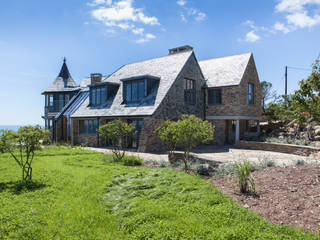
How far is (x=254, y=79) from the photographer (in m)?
22.3

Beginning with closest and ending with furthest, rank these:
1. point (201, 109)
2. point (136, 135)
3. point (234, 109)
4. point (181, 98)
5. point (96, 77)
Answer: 1. point (136, 135)
2. point (181, 98)
3. point (234, 109)
4. point (201, 109)
5. point (96, 77)

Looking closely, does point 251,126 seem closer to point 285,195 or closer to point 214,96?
point 214,96

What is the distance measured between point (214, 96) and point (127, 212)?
17.3 metres

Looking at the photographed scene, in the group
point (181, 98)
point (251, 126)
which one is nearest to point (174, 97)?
point (181, 98)

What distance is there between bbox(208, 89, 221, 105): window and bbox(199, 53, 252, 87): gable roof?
0.58 metres

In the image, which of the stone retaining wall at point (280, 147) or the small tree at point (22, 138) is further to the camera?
the stone retaining wall at point (280, 147)

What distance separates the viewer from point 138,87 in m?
19.5

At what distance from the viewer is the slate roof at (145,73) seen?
1776 cm

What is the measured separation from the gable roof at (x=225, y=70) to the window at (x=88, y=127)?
34.3 ft

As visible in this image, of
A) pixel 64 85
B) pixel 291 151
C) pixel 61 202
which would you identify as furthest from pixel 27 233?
pixel 64 85

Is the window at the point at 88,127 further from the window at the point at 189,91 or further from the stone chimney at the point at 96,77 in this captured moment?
the window at the point at 189,91

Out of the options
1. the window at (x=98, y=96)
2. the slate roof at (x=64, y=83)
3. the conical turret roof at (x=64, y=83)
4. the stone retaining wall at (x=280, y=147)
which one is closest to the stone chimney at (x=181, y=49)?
the window at (x=98, y=96)

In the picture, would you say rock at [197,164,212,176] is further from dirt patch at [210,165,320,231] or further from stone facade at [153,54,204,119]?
stone facade at [153,54,204,119]

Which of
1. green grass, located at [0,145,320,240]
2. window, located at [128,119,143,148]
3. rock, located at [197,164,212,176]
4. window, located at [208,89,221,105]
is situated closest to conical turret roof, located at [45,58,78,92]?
window, located at [128,119,143,148]
